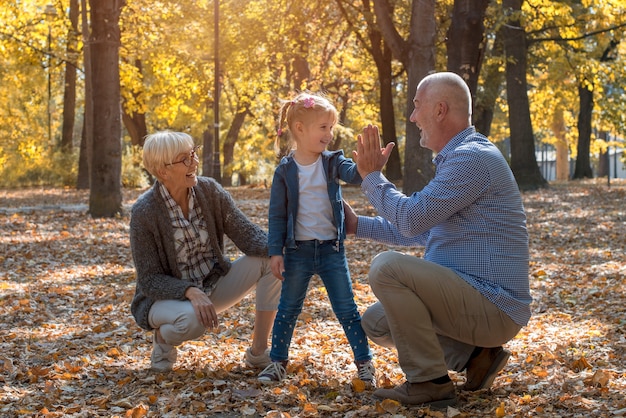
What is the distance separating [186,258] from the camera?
507 centimetres

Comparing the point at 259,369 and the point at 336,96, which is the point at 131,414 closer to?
the point at 259,369

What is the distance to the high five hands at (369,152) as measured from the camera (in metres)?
4.27

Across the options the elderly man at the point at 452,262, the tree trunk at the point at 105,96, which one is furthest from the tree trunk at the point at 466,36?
the elderly man at the point at 452,262

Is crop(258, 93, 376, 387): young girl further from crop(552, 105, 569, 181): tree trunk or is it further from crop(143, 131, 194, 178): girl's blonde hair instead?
crop(552, 105, 569, 181): tree trunk

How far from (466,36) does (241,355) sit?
10726mm

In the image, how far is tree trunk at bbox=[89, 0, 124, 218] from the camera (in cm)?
1431

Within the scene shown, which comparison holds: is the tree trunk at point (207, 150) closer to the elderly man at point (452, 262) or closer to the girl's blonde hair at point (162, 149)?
the girl's blonde hair at point (162, 149)

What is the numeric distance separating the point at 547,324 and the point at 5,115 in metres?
32.0

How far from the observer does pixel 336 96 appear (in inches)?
1246

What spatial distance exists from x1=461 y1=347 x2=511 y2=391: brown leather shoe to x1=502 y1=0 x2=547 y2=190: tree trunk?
1647cm

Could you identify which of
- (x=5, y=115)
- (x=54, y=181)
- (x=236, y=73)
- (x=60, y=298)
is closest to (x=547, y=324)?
(x=60, y=298)

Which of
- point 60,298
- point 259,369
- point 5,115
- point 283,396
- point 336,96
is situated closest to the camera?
point 283,396

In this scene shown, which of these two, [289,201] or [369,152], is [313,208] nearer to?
[289,201]

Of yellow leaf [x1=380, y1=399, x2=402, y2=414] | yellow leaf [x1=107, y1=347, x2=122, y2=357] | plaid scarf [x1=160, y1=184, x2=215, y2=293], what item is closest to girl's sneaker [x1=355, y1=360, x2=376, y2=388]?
yellow leaf [x1=380, y1=399, x2=402, y2=414]
